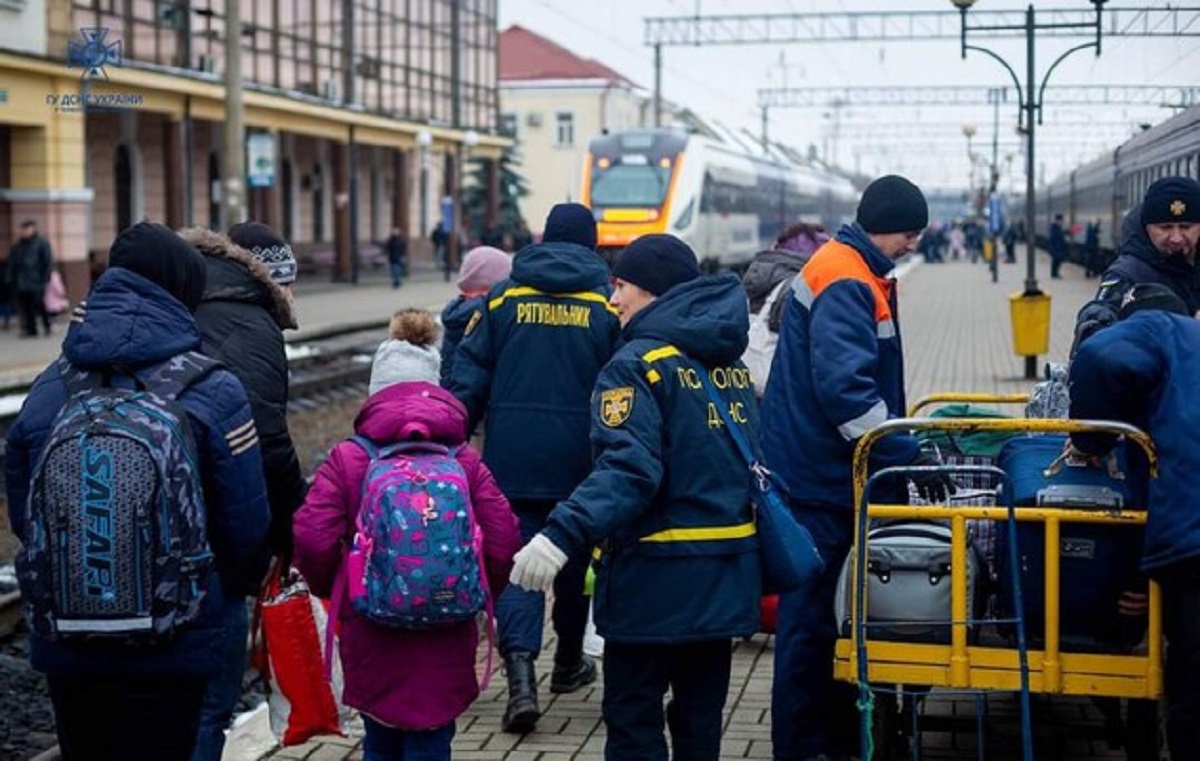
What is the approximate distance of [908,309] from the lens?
119 feet

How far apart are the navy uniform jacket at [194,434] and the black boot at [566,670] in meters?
2.88

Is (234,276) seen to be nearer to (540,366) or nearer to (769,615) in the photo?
(540,366)

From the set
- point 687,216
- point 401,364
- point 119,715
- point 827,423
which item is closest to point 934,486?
point 827,423

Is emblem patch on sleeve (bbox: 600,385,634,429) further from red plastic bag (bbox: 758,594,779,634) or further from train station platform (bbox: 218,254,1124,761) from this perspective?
red plastic bag (bbox: 758,594,779,634)

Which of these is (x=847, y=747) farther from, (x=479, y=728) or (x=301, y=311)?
(x=301, y=311)

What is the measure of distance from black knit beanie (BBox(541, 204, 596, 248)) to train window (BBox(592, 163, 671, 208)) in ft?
101

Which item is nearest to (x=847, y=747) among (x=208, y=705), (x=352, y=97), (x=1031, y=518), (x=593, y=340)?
(x=1031, y=518)

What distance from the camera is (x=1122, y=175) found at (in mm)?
38656

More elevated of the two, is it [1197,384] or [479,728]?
[1197,384]

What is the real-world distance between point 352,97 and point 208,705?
44499 mm

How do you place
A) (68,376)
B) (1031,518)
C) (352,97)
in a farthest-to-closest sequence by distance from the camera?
(352,97) → (1031,518) → (68,376)

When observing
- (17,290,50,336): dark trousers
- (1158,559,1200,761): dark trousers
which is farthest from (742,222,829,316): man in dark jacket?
(17,290,50,336): dark trousers

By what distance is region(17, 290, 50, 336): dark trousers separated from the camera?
27984 mm

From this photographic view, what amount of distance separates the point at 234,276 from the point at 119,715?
5.21 feet
